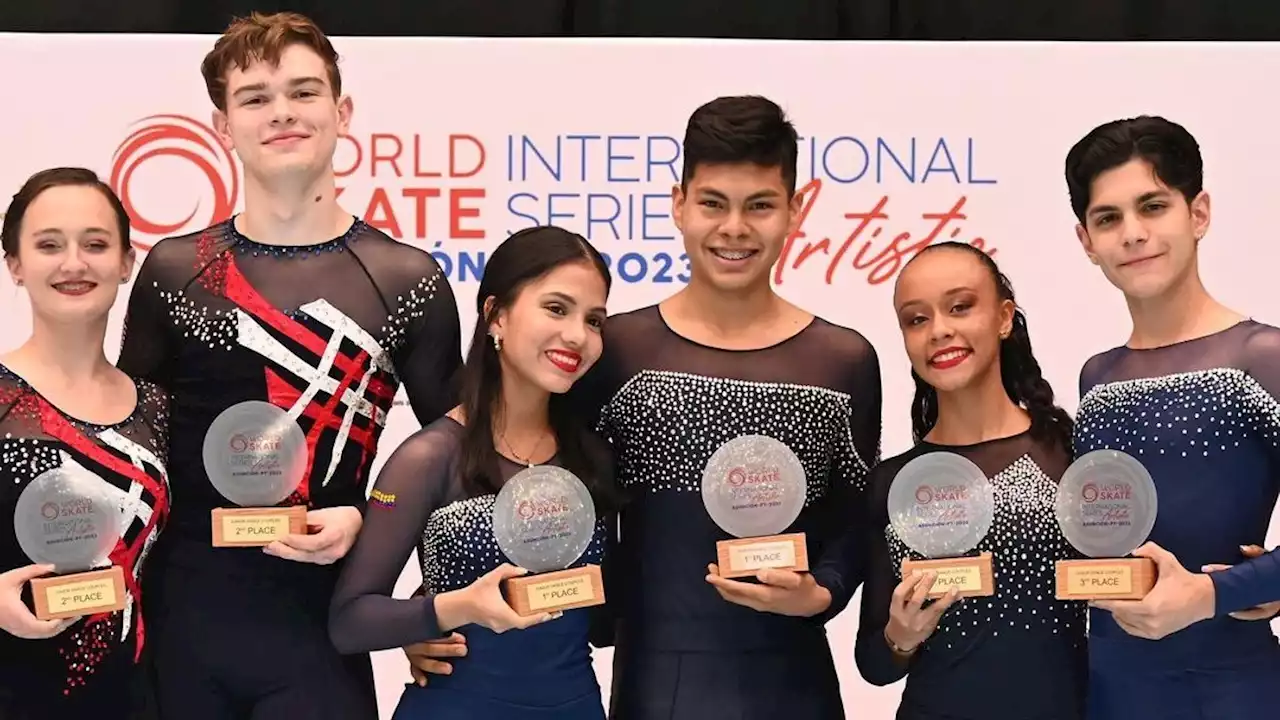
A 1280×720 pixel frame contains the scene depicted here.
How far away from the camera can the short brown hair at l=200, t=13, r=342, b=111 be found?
115 inches

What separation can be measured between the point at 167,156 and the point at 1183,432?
2930 millimetres

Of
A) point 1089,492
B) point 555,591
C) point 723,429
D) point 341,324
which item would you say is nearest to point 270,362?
point 341,324

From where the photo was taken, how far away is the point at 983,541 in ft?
9.18

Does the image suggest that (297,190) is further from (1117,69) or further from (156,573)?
(1117,69)

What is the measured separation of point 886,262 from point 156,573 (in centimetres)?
228

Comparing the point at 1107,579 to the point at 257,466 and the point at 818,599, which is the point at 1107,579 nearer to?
the point at 818,599

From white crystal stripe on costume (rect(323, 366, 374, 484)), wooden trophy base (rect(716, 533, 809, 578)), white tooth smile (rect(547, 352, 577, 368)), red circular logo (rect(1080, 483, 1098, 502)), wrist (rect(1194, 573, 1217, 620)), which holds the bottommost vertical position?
wrist (rect(1194, 573, 1217, 620))

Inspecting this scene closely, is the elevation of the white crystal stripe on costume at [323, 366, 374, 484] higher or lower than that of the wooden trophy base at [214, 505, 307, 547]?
higher

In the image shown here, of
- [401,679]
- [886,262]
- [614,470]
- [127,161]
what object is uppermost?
[127,161]

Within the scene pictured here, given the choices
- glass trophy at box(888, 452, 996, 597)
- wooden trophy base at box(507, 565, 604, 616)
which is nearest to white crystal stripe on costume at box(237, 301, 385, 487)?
wooden trophy base at box(507, 565, 604, 616)

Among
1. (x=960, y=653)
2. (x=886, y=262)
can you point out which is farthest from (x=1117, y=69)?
(x=960, y=653)

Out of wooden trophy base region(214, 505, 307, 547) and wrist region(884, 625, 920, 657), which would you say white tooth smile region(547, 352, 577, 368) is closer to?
wooden trophy base region(214, 505, 307, 547)

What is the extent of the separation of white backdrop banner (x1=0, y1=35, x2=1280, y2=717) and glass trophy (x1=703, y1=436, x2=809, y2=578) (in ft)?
4.87

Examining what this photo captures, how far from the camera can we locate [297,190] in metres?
2.94
